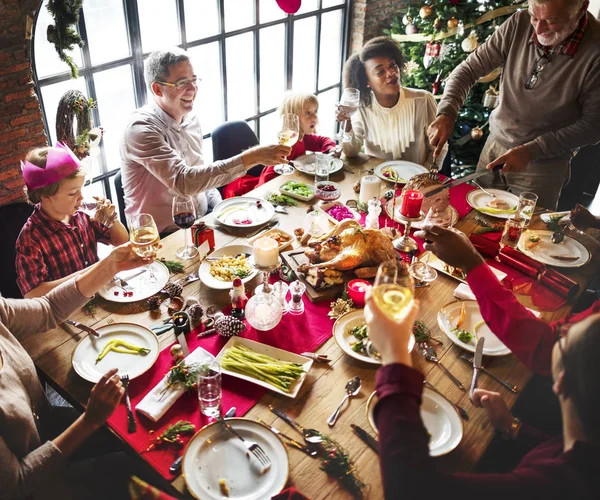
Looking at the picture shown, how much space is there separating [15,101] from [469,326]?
2.70 metres

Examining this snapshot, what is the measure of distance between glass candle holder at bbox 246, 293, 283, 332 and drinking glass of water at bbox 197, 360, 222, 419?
0.32m

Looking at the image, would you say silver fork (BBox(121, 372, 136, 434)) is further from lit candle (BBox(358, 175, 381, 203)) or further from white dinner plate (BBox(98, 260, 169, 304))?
lit candle (BBox(358, 175, 381, 203))

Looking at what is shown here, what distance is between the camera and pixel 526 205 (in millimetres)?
2225

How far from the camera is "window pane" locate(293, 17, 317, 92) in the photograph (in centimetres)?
479

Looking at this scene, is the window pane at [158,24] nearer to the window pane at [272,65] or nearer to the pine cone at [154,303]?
the window pane at [272,65]

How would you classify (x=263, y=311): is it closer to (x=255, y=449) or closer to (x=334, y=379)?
(x=334, y=379)

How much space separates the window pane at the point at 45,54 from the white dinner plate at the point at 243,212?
147 cm

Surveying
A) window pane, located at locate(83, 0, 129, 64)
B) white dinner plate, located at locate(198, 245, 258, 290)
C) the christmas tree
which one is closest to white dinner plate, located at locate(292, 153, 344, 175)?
white dinner plate, located at locate(198, 245, 258, 290)

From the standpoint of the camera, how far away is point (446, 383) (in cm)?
156

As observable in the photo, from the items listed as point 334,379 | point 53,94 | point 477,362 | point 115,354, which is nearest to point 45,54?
point 53,94

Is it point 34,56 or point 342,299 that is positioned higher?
point 34,56

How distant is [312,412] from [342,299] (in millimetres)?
542

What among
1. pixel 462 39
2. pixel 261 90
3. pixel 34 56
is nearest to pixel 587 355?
pixel 34 56

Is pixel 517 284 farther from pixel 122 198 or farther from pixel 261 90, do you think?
pixel 261 90
